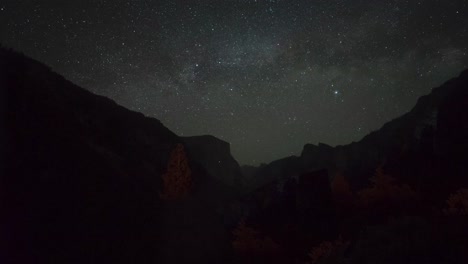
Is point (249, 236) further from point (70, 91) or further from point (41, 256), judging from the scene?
point (70, 91)

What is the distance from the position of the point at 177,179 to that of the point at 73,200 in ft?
53.6

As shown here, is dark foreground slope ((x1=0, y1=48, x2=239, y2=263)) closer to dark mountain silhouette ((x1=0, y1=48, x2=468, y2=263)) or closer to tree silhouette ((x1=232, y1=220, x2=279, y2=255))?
dark mountain silhouette ((x1=0, y1=48, x2=468, y2=263))

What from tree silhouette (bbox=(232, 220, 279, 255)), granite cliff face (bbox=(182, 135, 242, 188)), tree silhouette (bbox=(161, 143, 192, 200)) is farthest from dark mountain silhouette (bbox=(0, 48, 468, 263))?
granite cliff face (bbox=(182, 135, 242, 188))

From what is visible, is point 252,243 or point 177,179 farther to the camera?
point 177,179

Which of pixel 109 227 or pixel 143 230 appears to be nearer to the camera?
pixel 109 227

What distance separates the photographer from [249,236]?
840 inches

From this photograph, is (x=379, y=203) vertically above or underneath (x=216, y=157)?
underneath

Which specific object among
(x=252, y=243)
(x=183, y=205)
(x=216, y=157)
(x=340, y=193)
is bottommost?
(x=252, y=243)

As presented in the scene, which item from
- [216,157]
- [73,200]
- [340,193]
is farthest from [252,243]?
[216,157]

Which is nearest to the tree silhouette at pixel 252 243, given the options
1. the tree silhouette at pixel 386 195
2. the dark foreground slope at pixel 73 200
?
the dark foreground slope at pixel 73 200

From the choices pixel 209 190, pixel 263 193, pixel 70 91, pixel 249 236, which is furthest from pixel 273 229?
pixel 70 91

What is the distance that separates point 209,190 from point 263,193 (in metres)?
21.1

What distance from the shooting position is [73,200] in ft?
65.3

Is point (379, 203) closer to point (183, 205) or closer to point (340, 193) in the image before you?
point (340, 193)
